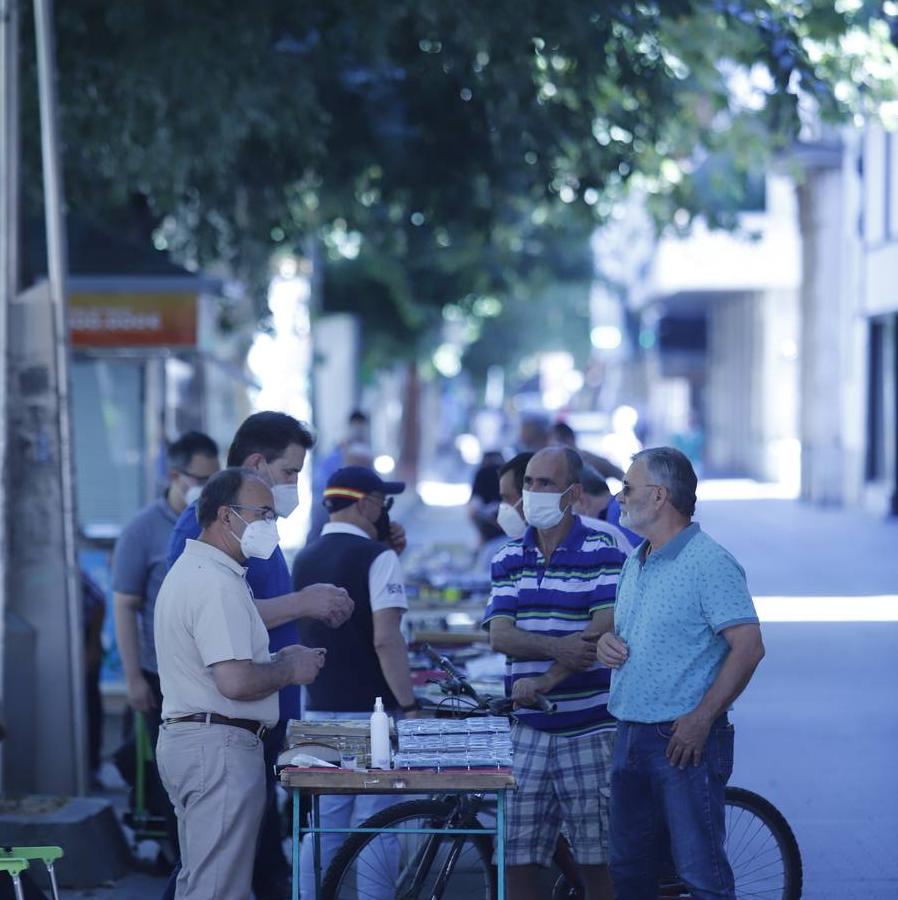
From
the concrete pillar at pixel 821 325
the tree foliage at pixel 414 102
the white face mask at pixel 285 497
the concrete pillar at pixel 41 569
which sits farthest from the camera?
the concrete pillar at pixel 821 325

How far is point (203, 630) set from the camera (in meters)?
5.43

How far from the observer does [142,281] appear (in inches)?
520

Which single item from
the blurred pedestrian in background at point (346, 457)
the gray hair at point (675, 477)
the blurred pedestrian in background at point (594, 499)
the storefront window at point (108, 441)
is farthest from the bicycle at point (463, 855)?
the storefront window at point (108, 441)

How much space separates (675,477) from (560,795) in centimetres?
137

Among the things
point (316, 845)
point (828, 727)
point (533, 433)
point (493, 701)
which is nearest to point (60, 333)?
point (493, 701)

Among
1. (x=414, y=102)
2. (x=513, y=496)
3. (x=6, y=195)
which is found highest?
(x=414, y=102)

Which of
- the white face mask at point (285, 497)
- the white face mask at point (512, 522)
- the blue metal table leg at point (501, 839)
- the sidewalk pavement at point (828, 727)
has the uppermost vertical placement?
the white face mask at point (285, 497)

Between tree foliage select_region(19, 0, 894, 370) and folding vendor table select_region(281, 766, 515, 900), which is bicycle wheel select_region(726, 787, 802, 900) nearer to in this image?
folding vendor table select_region(281, 766, 515, 900)

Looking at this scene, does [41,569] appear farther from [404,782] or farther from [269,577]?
[404,782]

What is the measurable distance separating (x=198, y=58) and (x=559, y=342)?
64.5 meters

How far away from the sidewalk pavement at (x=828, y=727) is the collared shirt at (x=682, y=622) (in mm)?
2481

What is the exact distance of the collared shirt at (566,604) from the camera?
6203 mm

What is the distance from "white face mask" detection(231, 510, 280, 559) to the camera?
5.59m

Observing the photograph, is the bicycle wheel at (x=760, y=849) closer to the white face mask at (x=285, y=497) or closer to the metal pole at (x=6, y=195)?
the white face mask at (x=285, y=497)
